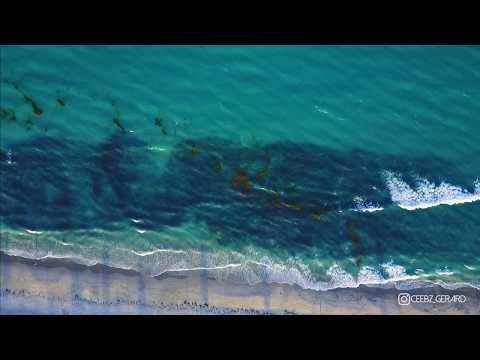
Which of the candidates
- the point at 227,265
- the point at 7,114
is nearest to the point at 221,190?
the point at 227,265

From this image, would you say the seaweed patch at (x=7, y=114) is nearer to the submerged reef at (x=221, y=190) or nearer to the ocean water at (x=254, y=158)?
the ocean water at (x=254, y=158)

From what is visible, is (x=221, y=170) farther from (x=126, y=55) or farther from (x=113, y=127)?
(x=126, y=55)

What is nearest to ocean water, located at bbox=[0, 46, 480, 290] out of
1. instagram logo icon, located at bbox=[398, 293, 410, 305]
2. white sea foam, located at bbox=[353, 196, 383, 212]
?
white sea foam, located at bbox=[353, 196, 383, 212]

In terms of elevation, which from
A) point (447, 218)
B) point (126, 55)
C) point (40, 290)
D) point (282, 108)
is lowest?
point (40, 290)

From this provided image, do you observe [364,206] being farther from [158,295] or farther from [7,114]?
[7,114]

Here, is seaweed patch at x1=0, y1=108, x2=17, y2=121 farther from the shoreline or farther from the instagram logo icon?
the instagram logo icon

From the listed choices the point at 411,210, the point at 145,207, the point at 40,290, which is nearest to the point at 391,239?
the point at 411,210
